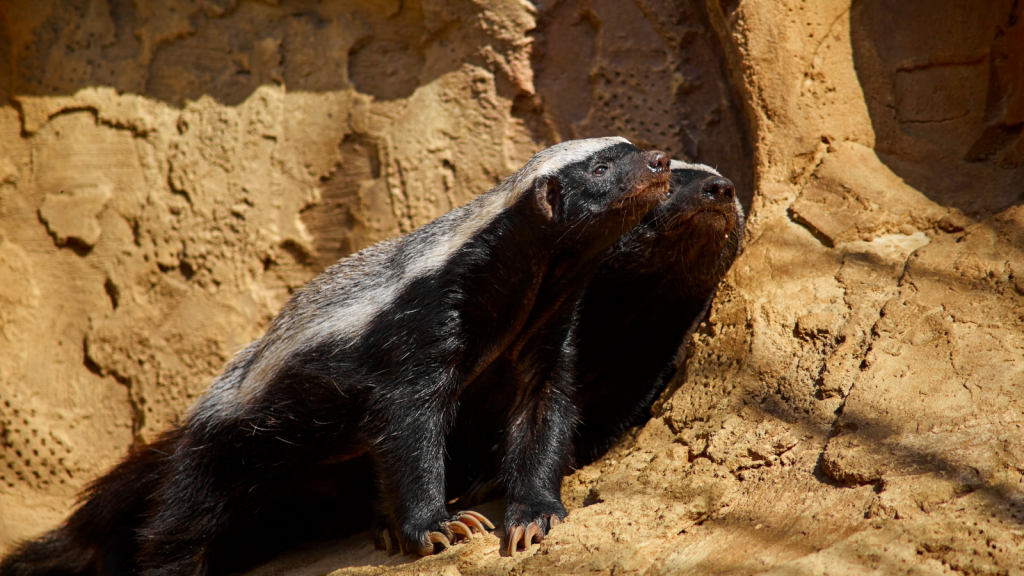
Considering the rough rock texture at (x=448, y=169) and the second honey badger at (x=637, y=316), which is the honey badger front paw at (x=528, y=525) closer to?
the rough rock texture at (x=448, y=169)

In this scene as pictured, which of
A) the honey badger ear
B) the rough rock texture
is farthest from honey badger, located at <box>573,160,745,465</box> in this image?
the honey badger ear

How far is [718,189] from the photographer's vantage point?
4.97m

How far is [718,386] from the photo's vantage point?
4328mm

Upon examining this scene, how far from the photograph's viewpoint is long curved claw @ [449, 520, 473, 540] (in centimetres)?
378

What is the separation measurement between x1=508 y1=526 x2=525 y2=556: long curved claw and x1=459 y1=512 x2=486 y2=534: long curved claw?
19 cm

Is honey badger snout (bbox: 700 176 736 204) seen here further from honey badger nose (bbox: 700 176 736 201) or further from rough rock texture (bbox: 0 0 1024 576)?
rough rock texture (bbox: 0 0 1024 576)

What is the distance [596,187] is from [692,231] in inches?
46.1

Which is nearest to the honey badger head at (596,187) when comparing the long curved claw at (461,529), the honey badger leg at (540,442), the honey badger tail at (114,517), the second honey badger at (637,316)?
the honey badger leg at (540,442)

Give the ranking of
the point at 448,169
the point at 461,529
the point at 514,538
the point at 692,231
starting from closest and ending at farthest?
the point at 514,538
the point at 461,529
the point at 692,231
the point at 448,169

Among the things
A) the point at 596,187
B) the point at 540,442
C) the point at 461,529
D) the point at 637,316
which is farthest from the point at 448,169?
the point at 461,529

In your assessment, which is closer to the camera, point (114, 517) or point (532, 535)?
point (532, 535)

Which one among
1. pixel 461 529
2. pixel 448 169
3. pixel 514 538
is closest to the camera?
pixel 514 538

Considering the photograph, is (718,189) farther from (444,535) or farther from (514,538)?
(444,535)

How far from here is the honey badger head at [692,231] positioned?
5023mm
